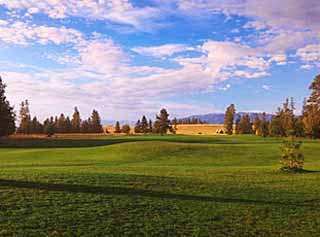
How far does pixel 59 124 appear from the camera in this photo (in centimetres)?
12019

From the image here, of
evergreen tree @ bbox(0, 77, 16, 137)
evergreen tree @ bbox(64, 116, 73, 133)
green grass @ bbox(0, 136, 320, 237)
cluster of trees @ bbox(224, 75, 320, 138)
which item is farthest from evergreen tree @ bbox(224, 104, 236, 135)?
green grass @ bbox(0, 136, 320, 237)

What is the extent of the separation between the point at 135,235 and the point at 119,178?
827 cm

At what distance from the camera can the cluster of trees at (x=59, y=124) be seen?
3962 inches

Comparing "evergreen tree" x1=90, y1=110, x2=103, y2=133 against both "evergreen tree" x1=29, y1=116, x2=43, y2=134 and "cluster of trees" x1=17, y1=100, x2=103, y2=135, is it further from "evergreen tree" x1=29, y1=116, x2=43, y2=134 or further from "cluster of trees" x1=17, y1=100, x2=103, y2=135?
"evergreen tree" x1=29, y1=116, x2=43, y2=134

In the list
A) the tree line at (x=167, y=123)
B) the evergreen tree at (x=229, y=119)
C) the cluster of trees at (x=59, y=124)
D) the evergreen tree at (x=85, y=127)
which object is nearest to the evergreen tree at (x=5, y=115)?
the tree line at (x=167, y=123)

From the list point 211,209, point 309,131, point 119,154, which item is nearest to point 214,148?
point 119,154

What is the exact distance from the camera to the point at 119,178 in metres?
17.4

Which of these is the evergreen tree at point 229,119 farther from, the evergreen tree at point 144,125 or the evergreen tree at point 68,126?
the evergreen tree at point 68,126

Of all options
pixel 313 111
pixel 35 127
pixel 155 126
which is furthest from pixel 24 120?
pixel 313 111

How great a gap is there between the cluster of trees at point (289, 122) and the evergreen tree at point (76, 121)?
50131 mm

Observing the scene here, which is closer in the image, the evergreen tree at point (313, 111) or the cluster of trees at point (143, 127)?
the evergreen tree at point (313, 111)

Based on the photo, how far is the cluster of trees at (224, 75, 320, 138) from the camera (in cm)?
6538

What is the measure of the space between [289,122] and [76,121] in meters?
74.5

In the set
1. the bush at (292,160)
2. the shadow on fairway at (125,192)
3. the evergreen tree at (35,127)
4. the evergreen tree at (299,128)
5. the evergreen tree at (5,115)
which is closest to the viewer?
the shadow on fairway at (125,192)
